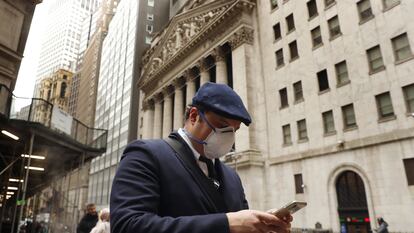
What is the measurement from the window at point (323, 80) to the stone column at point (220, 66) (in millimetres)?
12169

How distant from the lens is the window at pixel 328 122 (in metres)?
24.4

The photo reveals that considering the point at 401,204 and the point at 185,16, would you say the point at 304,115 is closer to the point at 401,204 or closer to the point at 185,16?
the point at 401,204

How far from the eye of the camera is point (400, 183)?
63.7 ft

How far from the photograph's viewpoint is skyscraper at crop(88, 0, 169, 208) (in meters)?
66.6

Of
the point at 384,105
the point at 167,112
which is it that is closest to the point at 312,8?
the point at 384,105

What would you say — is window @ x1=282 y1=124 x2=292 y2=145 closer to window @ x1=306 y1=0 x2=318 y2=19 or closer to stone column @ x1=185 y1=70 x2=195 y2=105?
window @ x1=306 y1=0 x2=318 y2=19

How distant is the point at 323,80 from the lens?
25.9 m

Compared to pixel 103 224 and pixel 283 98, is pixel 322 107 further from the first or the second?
pixel 103 224

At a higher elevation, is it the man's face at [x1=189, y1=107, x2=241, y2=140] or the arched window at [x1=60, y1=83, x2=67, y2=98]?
the arched window at [x1=60, y1=83, x2=67, y2=98]

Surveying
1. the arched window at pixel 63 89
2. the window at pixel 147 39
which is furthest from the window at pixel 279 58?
the arched window at pixel 63 89

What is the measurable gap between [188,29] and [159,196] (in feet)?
143

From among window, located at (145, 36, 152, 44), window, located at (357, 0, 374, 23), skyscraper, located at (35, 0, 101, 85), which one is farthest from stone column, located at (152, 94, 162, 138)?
skyscraper, located at (35, 0, 101, 85)

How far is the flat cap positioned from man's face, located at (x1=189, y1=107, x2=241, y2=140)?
0.09m

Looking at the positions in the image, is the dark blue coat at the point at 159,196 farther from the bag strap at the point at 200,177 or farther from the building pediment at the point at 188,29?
the building pediment at the point at 188,29
